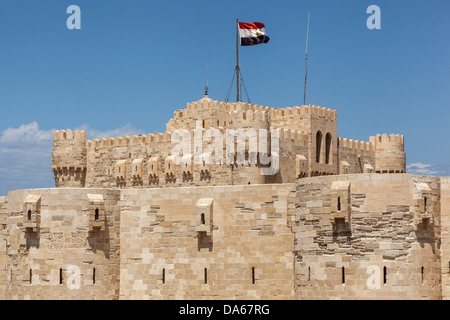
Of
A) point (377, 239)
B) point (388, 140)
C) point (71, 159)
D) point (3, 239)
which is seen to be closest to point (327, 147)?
point (388, 140)

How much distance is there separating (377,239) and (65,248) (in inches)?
583

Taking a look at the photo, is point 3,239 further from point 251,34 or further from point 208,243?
point 251,34

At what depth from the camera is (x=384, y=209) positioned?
41.7 meters

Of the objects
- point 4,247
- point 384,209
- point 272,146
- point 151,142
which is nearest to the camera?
point 384,209

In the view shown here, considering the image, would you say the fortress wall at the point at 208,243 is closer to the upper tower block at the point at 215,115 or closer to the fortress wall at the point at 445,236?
the fortress wall at the point at 445,236

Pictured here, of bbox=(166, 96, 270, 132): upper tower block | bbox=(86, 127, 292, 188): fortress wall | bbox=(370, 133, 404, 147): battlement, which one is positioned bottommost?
bbox=(86, 127, 292, 188): fortress wall

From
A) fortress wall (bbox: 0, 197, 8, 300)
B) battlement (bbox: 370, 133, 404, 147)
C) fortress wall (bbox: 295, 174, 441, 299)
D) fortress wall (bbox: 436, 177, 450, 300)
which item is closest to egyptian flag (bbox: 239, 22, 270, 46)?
battlement (bbox: 370, 133, 404, 147)

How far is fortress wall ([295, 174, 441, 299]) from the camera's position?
41.5 metres

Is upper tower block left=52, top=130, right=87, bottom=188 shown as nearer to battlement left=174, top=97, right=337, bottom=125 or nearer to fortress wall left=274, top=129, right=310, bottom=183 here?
battlement left=174, top=97, right=337, bottom=125

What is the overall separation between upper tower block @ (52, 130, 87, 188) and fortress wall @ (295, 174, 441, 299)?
3012cm

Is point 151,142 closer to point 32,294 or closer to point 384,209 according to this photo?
point 32,294

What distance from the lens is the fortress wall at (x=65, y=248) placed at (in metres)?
47.5
